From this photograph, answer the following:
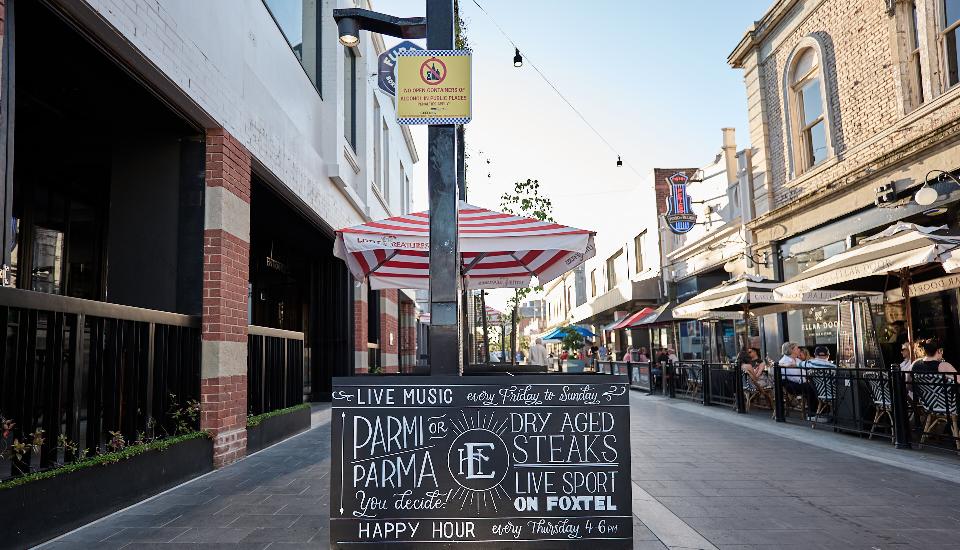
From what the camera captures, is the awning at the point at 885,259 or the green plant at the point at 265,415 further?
the green plant at the point at 265,415

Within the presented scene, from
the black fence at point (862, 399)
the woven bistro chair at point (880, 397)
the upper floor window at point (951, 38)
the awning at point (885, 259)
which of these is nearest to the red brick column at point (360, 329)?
the black fence at point (862, 399)

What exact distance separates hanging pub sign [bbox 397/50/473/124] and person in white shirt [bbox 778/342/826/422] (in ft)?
26.4

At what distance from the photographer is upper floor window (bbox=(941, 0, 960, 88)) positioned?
10344 mm

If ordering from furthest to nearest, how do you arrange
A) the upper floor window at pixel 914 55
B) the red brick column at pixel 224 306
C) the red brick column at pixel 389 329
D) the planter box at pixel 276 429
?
the red brick column at pixel 389 329 < the upper floor window at pixel 914 55 < the planter box at pixel 276 429 < the red brick column at pixel 224 306

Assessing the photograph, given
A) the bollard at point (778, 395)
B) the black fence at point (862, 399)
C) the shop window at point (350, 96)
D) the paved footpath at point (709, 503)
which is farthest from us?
the shop window at point (350, 96)

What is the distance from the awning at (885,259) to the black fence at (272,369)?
25.6ft

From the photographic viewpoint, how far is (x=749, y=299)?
474 inches

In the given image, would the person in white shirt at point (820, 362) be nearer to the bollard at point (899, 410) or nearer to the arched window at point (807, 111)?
the bollard at point (899, 410)

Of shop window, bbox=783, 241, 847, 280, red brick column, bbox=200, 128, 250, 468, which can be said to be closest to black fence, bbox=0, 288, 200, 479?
red brick column, bbox=200, 128, 250, 468

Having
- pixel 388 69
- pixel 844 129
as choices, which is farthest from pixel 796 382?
pixel 388 69

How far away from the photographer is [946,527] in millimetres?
4523

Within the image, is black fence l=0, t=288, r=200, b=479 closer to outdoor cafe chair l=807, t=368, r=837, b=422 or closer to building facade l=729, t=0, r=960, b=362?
outdoor cafe chair l=807, t=368, r=837, b=422

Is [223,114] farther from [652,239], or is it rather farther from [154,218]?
[652,239]

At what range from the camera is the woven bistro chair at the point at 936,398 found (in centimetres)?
725
